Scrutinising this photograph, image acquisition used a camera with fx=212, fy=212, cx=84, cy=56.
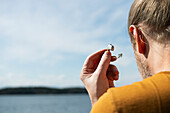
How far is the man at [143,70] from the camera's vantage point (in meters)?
1.40

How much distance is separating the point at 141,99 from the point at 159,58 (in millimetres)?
496

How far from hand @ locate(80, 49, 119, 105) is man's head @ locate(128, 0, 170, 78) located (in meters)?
0.36

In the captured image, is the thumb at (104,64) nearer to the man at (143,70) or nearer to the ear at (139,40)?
the man at (143,70)

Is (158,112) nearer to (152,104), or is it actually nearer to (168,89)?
(152,104)

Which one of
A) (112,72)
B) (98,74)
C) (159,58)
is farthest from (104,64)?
(159,58)

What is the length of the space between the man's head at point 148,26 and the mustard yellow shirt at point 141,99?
17.4 inches

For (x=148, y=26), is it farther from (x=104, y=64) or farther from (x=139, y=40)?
(x=104, y=64)

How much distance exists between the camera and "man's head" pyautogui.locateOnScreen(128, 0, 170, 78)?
1708mm

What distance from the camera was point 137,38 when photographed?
190 centimetres

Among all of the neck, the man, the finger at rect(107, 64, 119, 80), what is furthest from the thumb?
the neck

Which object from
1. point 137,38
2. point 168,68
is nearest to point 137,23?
point 137,38

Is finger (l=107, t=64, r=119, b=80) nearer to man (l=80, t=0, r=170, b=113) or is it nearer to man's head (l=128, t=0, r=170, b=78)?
man (l=80, t=0, r=170, b=113)

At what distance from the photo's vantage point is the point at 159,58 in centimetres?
174

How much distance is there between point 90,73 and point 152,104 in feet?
3.40
